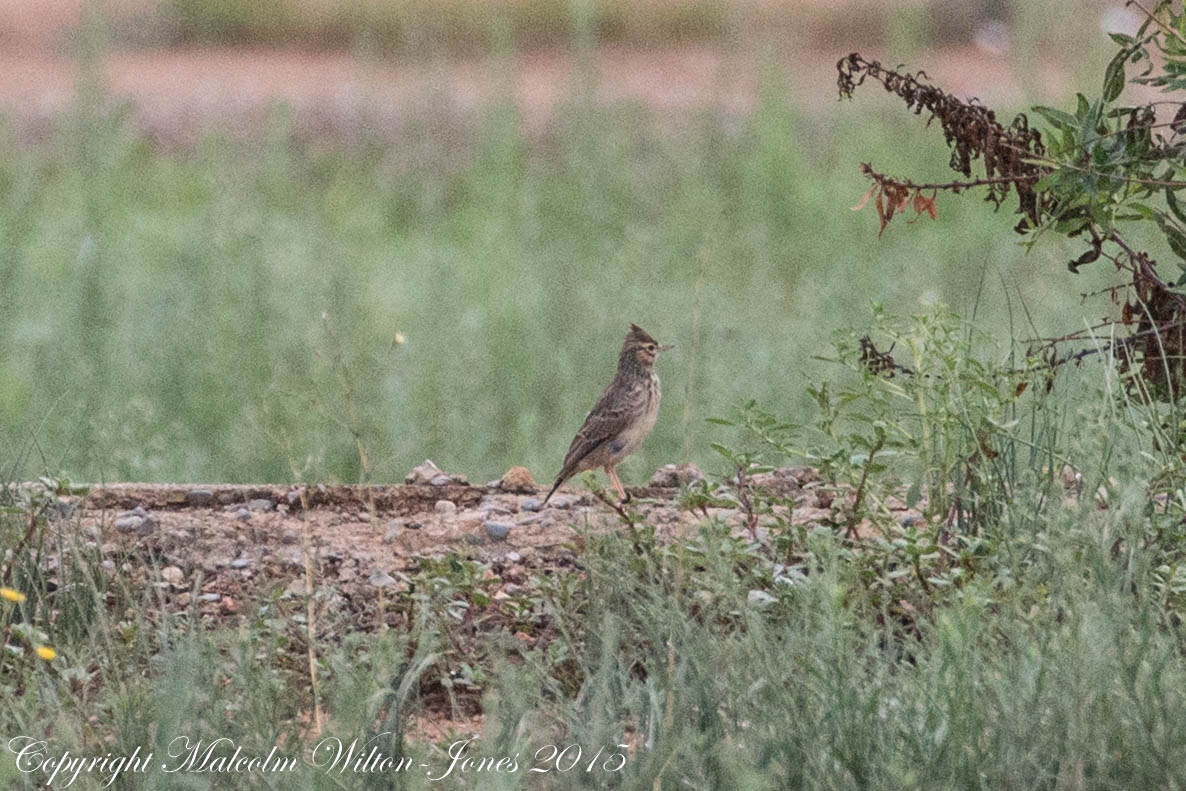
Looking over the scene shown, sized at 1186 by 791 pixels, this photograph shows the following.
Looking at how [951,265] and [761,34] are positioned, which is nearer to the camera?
[951,265]

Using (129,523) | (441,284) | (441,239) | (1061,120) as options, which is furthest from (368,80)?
(1061,120)

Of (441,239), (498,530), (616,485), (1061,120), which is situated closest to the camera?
(1061,120)

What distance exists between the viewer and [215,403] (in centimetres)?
574

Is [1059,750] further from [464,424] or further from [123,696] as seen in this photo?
[464,424]

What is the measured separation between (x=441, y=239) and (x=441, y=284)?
8.30 ft

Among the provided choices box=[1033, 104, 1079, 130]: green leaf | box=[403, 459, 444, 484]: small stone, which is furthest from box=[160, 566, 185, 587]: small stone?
box=[1033, 104, 1079, 130]: green leaf

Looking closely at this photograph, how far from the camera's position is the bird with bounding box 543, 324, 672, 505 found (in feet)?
15.1

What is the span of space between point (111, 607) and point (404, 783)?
1.20 m

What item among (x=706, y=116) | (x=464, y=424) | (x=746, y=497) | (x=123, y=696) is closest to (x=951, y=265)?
(x=706, y=116)

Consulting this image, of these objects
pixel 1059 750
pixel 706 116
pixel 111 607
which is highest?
pixel 706 116

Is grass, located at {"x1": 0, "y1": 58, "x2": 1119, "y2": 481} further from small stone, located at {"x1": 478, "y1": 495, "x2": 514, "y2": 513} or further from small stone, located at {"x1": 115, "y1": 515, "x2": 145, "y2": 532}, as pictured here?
small stone, located at {"x1": 478, "y1": 495, "x2": 514, "y2": 513}

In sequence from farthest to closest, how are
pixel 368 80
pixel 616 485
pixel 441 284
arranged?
1. pixel 368 80
2. pixel 441 284
3. pixel 616 485

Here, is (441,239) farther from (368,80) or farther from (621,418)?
(621,418)

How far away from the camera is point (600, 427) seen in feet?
15.1
